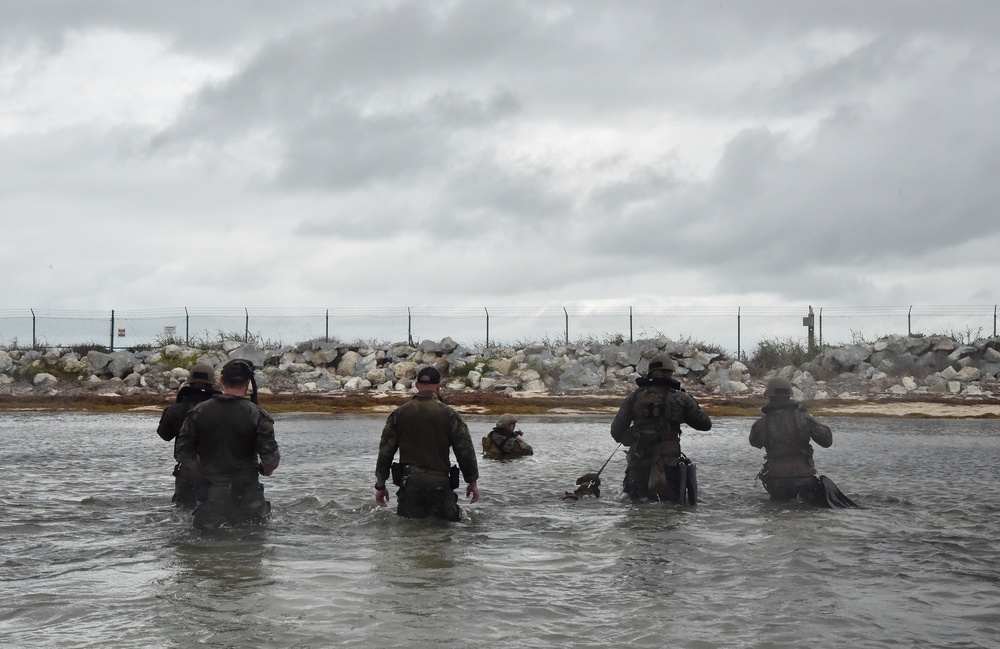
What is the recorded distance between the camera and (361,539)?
9.74m

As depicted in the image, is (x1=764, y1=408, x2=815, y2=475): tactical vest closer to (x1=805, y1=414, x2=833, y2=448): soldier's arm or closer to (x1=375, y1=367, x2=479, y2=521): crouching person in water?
(x1=805, y1=414, x2=833, y2=448): soldier's arm

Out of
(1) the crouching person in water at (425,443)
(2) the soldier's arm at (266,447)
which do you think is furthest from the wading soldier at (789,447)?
(2) the soldier's arm at (266,447)

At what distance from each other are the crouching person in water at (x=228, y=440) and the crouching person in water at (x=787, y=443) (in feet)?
18.0

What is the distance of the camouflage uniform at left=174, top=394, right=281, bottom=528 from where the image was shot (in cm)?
906

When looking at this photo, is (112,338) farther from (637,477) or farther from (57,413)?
(637,477)

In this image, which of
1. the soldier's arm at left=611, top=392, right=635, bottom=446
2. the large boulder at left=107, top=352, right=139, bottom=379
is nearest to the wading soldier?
the soldier's arm at left=611, top=392, right=635, bottom=446

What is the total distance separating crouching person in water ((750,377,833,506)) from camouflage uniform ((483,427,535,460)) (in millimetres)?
5862

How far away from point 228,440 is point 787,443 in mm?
6118

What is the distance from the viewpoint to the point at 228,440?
9094 millimetres

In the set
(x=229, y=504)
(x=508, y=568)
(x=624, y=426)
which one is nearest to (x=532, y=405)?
(x=624, y=426)

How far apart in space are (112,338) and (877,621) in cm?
4495

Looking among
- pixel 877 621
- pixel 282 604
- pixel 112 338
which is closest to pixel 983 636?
pixel 877 621

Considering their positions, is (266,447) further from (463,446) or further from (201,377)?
(463,446)

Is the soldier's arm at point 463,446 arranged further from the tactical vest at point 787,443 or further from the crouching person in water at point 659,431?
the tactical vest at point 787,443
